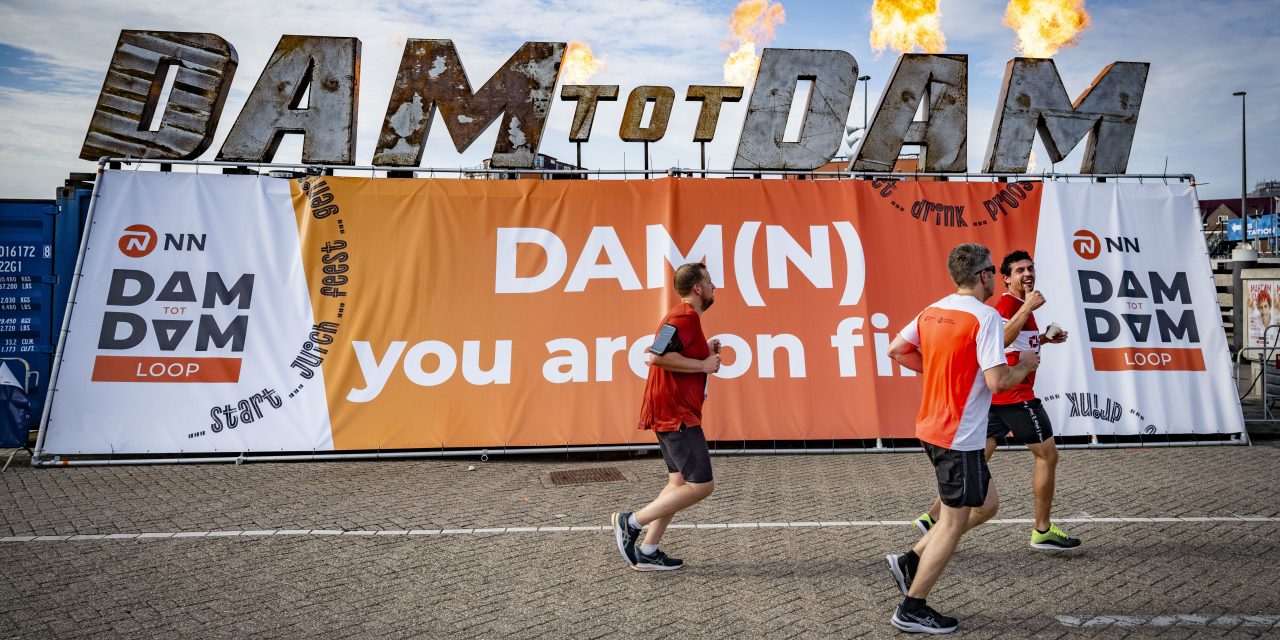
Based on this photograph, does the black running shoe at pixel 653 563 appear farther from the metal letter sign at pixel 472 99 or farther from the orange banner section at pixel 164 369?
the metal letter sign at pixel 472 99

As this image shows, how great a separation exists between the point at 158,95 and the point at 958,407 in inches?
444

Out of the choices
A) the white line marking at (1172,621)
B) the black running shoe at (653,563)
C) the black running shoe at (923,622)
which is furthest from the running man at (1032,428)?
the black running shoe at (653,563)

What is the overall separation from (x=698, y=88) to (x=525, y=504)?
6994mm

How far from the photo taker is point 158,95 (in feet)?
37.3

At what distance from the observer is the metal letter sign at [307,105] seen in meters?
11.2

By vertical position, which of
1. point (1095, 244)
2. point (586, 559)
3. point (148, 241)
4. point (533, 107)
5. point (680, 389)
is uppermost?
point (533, 107)

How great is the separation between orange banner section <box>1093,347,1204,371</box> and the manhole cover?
598 centimetres

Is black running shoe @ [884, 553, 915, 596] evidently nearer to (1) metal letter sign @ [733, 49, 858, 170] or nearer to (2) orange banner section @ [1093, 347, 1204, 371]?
(2) orange banner section @ [1093, 347, 1204, 371]

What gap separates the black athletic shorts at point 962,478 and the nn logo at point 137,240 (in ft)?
30.0

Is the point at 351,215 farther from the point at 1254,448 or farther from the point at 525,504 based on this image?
the point at 1254,448

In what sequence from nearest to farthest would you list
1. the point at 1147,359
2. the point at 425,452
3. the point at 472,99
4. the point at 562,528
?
the point at 562,528
the point at 425,452
the point at 1147,359
the point at 472,99

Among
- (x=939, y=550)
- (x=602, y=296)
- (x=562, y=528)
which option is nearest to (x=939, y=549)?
(x=939, y=550)

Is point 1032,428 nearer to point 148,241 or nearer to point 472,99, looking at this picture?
point 472,99

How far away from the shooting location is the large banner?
9.49 metres
